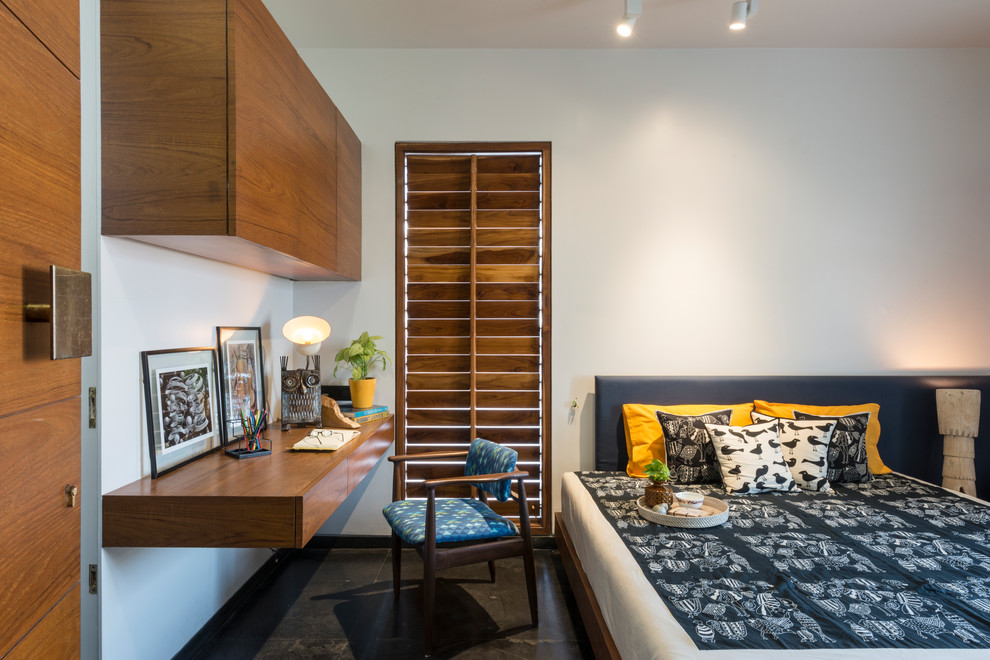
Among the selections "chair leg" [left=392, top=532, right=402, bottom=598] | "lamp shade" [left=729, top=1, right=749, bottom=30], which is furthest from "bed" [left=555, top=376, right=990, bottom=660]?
"lamp shade" [left=729, top=1, right=749, bottom=30]

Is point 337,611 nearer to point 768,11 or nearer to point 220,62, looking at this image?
point 220,62

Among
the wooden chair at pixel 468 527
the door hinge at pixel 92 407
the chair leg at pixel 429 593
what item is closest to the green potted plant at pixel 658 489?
the wooden chair at pixel 468 527

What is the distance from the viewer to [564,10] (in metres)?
2.81

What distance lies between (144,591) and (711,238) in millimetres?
3174

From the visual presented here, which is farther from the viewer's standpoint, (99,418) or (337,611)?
A: (337,611)

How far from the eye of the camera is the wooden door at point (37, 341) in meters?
0.90

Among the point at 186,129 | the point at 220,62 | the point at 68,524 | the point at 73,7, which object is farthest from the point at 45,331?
the point at 220,62

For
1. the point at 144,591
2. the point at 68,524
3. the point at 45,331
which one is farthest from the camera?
the point at 144,591

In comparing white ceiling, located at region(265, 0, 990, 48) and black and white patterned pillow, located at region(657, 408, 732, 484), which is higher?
white ceiling, located at region(265, 0, 990, 48)

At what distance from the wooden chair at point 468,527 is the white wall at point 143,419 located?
82cm

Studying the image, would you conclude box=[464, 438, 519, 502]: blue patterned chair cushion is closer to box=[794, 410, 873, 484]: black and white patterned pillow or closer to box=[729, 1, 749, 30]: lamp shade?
box=[794, 410, 873, 484]: black and white patterned pillow

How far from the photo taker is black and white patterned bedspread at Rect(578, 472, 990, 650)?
57.0 inches

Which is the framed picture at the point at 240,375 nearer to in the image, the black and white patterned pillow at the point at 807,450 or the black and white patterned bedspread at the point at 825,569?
the black and white patterned bedspread at the point at 825,569

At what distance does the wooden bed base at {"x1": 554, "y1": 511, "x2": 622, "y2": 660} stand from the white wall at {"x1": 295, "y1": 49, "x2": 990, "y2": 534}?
606 millimetres
